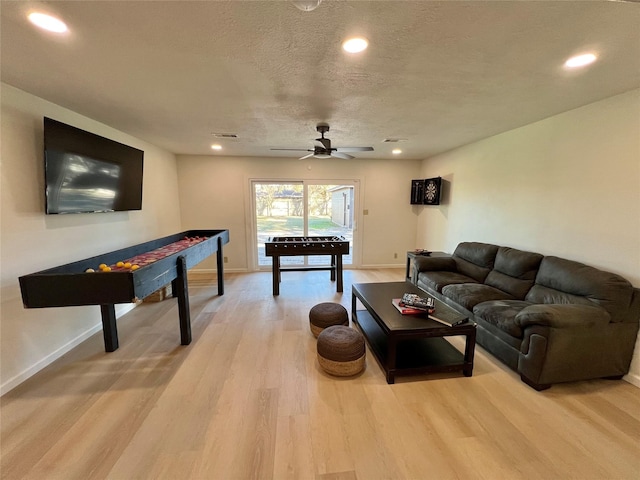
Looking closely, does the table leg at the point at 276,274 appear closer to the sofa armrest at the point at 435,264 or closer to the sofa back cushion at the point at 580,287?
the sofa armrest at the point at 435,264

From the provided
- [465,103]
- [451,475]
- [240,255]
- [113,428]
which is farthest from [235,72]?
[240,255]

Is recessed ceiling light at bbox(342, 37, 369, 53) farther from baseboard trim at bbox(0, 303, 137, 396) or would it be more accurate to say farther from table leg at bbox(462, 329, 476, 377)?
baseboard trim at bbox(0, 303, 137, 396)

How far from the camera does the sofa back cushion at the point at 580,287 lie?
84.2 inches

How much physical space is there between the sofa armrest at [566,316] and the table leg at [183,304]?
3120 mm

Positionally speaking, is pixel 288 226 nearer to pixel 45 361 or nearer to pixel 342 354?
pixel 342 354

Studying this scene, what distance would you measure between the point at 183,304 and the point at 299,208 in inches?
135

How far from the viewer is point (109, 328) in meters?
2.60

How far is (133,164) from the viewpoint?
338 centimetres

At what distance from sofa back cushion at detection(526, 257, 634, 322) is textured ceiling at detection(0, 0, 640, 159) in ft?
5.17

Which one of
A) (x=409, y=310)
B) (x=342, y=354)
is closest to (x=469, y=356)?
(x=409, y=310)

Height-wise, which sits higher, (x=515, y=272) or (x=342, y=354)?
(x=515, y=272)

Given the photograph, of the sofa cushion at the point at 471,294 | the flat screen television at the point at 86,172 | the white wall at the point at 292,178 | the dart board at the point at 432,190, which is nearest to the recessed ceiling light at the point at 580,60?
the sofa cushion at the point at 471,294

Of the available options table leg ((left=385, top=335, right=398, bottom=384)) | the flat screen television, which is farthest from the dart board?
the flat screen television

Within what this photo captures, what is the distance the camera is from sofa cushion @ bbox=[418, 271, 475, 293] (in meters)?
3.47
